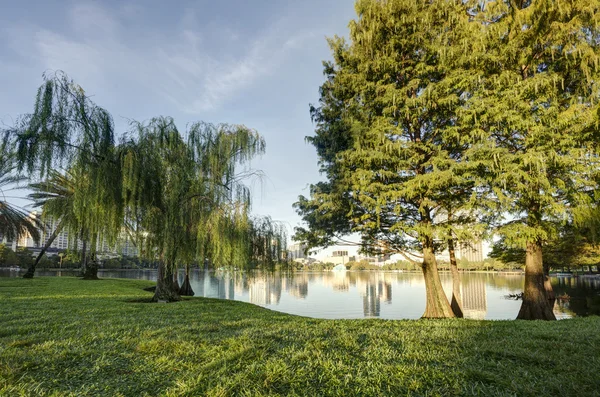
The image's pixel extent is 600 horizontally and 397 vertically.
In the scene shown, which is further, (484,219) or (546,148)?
(484,219)

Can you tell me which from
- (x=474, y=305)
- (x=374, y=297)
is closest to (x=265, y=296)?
(x=374, y=297)

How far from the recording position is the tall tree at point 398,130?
949 cm

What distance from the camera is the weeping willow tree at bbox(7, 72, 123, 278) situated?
7.34 metres

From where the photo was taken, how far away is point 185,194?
10281 millimetres

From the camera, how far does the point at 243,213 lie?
10.0m

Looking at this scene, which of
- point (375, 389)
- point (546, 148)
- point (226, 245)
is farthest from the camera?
point (226, 245)

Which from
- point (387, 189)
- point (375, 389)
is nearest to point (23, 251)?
point (387, 189)

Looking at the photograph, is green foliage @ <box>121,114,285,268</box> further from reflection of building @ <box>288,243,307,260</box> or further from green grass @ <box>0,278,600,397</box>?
green grass @ <box>0,278,600,397</box>

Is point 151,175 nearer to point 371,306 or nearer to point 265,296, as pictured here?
point 265,296

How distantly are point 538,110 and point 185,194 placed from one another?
1067 centimetres

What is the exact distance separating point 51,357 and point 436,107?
1065 centimetres

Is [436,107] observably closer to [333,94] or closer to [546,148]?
[546,148]

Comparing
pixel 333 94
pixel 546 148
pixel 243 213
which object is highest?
pixel 333 94

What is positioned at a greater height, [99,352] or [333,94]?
[333,94]
